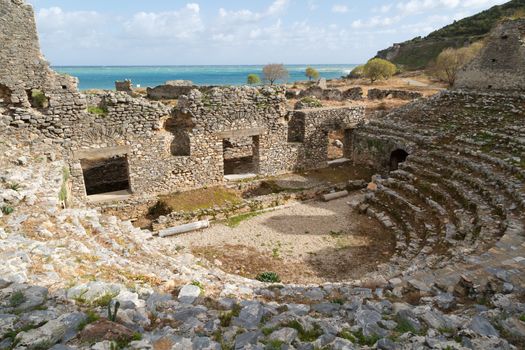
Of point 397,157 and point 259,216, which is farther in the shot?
point 397,157

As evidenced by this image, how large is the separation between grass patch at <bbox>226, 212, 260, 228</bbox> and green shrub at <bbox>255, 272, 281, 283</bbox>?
344cm

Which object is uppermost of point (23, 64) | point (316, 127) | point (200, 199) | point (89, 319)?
point (23, 64)

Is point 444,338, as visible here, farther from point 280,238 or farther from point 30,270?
point 280,238

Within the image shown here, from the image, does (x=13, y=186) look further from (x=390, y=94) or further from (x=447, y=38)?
(x=447, y=38)

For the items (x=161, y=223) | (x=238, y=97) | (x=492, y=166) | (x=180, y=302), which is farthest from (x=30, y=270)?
(x=492, y=166)

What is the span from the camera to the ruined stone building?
469 inches

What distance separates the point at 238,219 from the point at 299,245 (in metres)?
2.79

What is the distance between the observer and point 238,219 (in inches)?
536

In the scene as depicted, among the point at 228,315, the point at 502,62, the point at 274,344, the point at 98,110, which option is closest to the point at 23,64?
the point at 98,110

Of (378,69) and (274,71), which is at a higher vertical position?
(274,71)

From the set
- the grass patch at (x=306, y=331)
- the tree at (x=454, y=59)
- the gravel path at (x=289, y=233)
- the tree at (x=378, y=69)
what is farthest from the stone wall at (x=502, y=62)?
the tree at (x=378, y=69)

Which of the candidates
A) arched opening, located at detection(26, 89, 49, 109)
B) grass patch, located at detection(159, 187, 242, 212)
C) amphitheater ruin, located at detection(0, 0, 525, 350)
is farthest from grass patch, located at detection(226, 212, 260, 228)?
arched opening, located at detection(26, 89, 49, 109)

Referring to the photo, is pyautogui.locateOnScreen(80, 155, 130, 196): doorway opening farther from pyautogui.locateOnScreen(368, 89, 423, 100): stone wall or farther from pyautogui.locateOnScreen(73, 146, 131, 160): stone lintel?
pyautogui.locateOnScreen(368, 89, 423, 100): stone wall

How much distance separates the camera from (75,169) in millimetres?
12711
